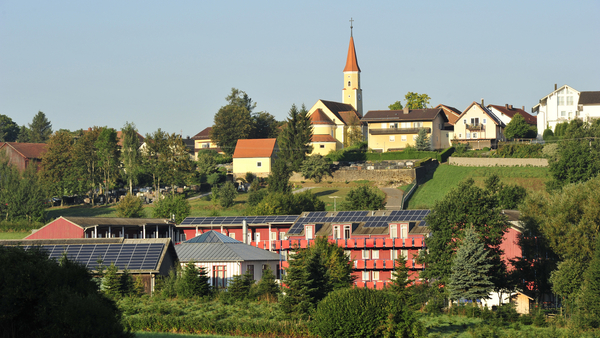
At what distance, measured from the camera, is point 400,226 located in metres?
48.8

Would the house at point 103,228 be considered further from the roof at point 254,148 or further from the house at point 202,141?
the house at point 202,141

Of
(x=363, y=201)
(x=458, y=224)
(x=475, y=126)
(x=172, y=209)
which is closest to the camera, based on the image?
(x=458, y=224)

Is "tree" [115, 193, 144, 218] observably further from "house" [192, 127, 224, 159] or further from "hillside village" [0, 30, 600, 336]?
"house" [192, 127, 224, 159]

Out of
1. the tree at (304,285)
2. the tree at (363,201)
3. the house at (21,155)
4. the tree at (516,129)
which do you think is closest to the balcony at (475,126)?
the tree at (516,129)

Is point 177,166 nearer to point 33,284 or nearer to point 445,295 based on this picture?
point 445,295

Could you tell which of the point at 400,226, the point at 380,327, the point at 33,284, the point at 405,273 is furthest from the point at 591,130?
the point at 33,284

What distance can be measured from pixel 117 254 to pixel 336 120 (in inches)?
2950

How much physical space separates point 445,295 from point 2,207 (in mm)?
57174

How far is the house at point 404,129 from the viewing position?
98.6 m

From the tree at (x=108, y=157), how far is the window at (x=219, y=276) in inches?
1945

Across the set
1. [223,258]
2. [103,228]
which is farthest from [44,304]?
[103,228]

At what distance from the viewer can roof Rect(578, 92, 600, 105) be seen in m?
95.1

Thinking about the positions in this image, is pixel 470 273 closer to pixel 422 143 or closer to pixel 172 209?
pixel 172 209

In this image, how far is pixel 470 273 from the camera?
36.7 metres
